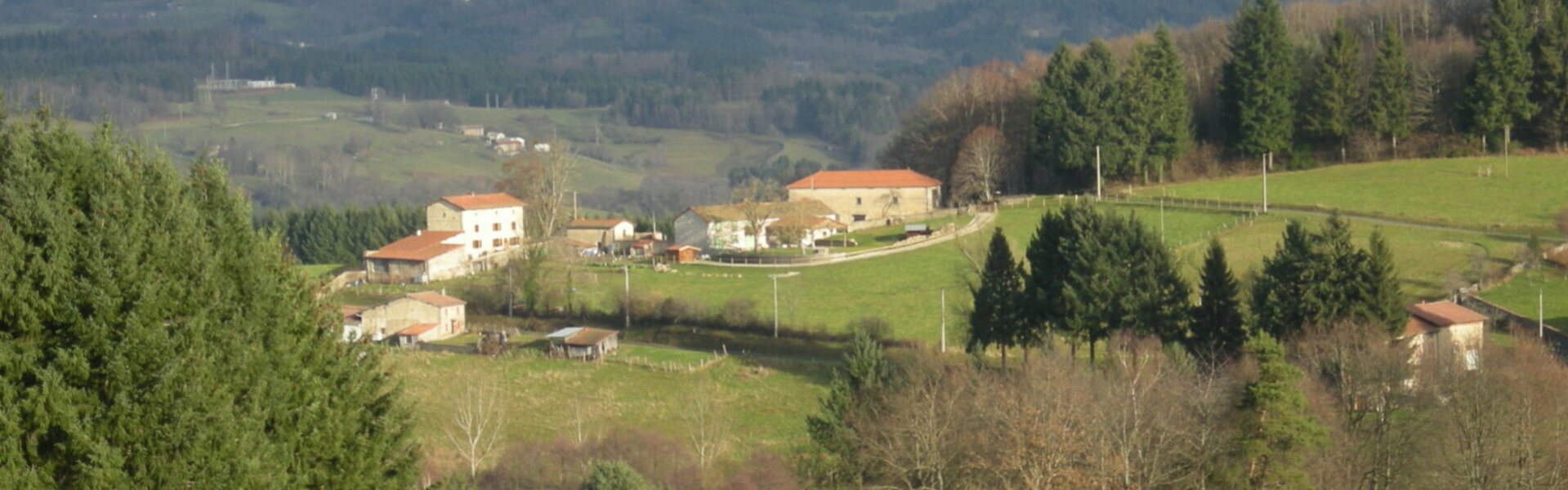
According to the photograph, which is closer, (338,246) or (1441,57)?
(1441,57)

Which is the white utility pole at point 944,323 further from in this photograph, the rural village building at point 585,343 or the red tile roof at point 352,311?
the red tile roof at point 352,311

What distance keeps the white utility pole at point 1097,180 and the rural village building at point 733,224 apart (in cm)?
1018

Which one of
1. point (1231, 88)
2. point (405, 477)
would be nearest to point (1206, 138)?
point (1231, 88)

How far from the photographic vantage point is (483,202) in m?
65.8

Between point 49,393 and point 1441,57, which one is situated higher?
point 1441,57

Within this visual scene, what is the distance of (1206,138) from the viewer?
66625mm

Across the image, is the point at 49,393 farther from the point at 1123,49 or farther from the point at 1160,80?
the point at 1123,49

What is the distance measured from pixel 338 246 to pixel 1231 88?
45.5m

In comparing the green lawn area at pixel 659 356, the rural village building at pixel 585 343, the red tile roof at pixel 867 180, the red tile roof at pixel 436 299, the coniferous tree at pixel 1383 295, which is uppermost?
the red tile roof at pixel 867 180

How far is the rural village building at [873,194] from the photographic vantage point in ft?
218

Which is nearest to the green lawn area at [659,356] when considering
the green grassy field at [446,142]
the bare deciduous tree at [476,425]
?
the bare deciduous tree at [476,425]

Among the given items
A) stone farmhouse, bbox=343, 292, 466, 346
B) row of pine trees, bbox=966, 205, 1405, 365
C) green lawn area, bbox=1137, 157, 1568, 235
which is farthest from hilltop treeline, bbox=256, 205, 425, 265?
row of pine trees, bbox=966, 205, 1405, 365

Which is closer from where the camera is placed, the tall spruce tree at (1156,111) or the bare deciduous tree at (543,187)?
the tall spruce tree at (1156,111)

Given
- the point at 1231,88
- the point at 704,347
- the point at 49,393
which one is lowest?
the point at 704,347
